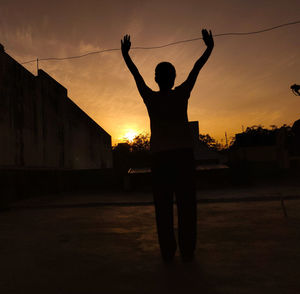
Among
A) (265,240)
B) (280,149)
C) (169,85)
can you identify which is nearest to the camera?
(169,85)

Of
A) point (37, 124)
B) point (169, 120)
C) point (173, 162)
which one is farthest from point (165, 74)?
point (37, 124)

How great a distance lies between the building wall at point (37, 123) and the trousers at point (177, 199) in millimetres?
7299

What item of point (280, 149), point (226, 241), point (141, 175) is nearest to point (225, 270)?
point (226, 241)

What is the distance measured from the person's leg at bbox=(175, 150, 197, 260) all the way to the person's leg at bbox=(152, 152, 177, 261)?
0.07 metres

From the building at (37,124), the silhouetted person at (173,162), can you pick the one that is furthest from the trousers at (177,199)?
the building at (37,124)

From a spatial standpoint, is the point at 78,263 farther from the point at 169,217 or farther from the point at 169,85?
the point at 169,85

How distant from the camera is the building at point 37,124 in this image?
8.95m

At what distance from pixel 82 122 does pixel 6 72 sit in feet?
24.8

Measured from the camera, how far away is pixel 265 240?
3256 millimetres

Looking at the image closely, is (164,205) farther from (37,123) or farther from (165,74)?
(37,123)

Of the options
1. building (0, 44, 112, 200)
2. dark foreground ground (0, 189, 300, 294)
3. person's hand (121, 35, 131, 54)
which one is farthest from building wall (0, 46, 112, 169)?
person's hand (121, 35, 131, 54)

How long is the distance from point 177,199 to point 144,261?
0.60m

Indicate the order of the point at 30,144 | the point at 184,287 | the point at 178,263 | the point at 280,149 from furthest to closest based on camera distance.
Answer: the point at 30,144
the point at 280,149
the point at 178,263
the point at 184,287

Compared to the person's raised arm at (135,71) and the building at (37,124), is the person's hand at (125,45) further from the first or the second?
the building at (37,124)
